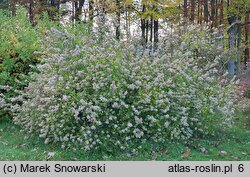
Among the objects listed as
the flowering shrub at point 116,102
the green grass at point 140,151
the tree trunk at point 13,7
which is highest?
the tree trunk at point 13,7

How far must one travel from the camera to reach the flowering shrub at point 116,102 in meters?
5.46

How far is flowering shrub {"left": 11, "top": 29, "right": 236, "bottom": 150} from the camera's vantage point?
5.46 m

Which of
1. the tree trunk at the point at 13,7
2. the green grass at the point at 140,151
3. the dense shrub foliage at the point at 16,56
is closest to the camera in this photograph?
the green grass at the point at 140,151

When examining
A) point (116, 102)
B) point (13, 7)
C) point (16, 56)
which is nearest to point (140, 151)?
point (116, 102)

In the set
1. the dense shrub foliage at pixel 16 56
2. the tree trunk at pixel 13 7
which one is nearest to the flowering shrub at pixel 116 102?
the dense shrub foliage at pixel 16 56

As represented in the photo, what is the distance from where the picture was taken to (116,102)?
18.2 ft

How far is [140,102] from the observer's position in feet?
18.6

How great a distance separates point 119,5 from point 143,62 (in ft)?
39.8

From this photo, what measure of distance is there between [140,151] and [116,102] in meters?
0.80

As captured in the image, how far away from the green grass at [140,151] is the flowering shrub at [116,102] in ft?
0.46

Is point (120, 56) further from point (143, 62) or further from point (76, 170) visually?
point (76, 170)

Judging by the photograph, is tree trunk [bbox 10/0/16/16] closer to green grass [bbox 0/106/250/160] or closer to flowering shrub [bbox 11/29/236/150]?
green grass [bbox 0/106/250/160]

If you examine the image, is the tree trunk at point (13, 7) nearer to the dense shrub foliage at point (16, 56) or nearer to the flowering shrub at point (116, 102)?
the dense shrub foliage at point (16, 56)

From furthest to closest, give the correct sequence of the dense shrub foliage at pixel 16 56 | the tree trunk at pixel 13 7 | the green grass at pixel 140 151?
the tree trunk at pixel 13 7 → the dense shrub foliage at pixel 16 56 → the green grass at pixel 140 151
